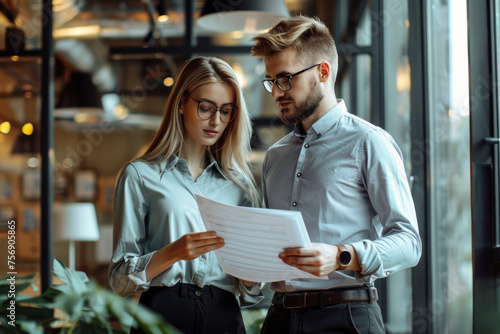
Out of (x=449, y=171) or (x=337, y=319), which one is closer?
(x=337, y=319)

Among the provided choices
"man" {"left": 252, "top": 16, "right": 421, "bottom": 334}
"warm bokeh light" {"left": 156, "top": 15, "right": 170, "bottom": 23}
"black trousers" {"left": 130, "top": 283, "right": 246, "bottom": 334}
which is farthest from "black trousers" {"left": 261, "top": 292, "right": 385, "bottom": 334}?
"warm bokeh light" {"left": 156, "top": 15, "right": 170, "bottom": 23}

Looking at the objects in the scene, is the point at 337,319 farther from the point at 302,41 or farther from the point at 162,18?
the point at 162,18

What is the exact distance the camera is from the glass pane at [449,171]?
8.00ft

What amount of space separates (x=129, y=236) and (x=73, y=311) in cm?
87

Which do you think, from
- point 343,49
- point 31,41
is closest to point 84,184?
point 31,41

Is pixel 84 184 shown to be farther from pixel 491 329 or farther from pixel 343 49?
pixel 491 329

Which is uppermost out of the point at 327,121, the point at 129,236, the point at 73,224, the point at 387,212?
the point at 327,121

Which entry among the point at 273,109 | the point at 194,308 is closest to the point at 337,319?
the point at 194,308

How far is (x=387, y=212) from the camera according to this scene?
4.92ft

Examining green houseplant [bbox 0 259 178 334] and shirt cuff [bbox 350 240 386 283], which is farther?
shirt cuff [bbox 350 240 386 283]

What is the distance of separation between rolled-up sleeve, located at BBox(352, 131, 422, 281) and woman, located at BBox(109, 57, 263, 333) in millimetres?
398

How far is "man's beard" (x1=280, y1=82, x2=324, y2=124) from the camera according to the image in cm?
168

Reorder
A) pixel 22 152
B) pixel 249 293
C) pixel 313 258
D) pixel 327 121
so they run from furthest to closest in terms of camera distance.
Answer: pixel 22 152 < pixel 249 293 < pixel 327 121 < pixel 313 258

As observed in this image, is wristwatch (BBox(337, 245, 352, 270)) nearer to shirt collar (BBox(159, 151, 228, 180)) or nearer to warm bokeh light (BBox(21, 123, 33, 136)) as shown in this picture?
shirt collar (BBox(159, 151, 228, 180))
